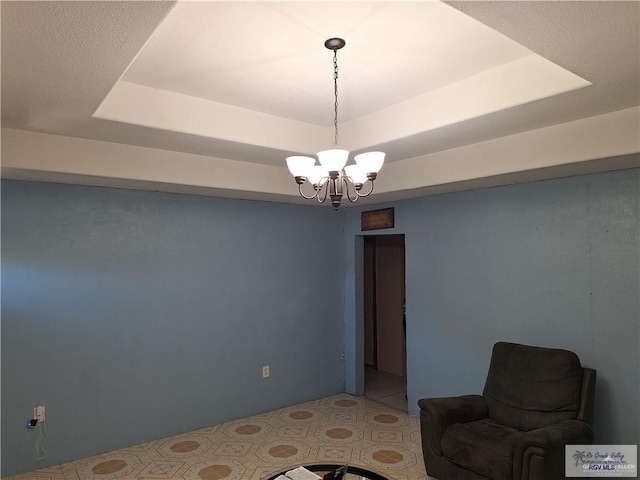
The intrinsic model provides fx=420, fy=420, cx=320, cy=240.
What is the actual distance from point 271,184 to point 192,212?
2.68ft

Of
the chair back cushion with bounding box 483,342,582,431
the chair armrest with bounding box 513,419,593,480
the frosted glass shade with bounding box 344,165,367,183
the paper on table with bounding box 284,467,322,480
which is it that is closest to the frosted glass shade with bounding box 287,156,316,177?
the frosted glass shade with bounding box 344,165,367,183

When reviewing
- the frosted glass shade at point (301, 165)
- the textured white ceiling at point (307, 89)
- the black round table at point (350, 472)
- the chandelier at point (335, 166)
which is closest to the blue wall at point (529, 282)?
the textured white ceiling at point (307, 89)

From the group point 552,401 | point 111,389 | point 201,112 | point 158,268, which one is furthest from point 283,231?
point 552,401

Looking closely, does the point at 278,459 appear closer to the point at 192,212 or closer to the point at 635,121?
the point at 192,212

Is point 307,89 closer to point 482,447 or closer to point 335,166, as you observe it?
point 335,166

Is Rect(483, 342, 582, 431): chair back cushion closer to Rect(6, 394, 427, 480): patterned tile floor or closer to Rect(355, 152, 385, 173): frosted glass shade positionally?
Rect(6, 394, 427, 480): patterned tile floor

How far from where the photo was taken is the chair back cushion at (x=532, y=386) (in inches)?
112

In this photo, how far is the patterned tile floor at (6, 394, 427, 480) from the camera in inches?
126

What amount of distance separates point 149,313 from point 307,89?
8.01 ft

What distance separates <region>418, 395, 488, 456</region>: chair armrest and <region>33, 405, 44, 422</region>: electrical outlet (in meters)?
2.94

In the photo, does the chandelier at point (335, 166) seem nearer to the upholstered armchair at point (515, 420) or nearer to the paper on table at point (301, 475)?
the paper on table at point (301, 475)

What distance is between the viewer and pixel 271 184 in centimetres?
408

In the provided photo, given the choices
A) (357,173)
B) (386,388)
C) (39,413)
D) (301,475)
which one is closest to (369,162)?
(357,173)

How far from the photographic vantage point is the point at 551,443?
247cm
